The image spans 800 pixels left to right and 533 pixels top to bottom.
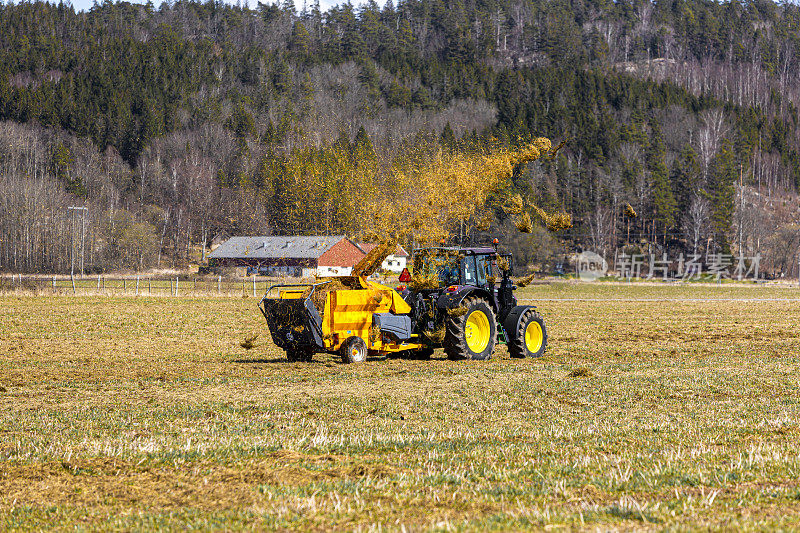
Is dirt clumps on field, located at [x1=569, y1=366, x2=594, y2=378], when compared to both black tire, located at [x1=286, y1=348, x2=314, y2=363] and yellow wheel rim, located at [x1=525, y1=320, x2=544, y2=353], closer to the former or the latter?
yellow wheel rim, located at [x1=525, y1=320, x2=544, y2=353]

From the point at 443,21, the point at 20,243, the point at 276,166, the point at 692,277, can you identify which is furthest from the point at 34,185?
the point at 443,21

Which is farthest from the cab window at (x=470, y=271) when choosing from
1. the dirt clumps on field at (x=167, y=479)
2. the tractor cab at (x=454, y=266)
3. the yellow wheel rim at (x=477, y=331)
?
the dirt clumps on field at (x=167, y=479)

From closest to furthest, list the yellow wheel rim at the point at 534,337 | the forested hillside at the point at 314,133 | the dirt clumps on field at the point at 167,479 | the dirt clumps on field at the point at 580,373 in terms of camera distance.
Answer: the dirt clumps on field at the point at 167,479 → the dirt clumps on field at the point at 580,373 → the yellow wheel rim at the point at 534,337 → the forested hillside at the point at 314,133

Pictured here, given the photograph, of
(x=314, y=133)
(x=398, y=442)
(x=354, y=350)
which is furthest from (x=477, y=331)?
(x=314, y=133)

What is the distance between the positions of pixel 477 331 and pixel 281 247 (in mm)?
72494

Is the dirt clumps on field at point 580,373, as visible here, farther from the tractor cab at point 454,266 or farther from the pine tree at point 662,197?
the pine tree at point 662,197

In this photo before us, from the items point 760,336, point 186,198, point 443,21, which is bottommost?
point 760,336

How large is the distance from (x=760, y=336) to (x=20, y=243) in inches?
3263

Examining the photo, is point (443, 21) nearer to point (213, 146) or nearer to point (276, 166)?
point (213, 146)

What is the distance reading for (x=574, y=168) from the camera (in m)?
115

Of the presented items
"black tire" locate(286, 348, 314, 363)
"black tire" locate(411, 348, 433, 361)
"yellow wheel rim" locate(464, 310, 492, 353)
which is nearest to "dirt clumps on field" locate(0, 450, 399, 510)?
"black tire" locate(286, 348, 314, 363)

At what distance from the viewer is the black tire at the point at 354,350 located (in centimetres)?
1778

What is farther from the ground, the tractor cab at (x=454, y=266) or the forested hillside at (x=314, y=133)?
the forested hillside at (x=314, y=133)

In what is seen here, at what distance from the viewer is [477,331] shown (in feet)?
63.6
